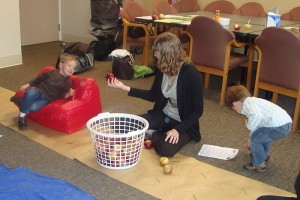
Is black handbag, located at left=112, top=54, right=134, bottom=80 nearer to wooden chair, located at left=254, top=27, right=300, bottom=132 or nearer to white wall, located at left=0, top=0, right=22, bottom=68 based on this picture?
white wall, located at left=0, top=0, right=22, bottom=68

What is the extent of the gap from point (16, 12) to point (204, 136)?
3.07m

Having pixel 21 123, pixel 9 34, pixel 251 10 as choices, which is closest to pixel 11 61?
pixel 9 34

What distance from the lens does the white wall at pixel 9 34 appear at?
15.4ft

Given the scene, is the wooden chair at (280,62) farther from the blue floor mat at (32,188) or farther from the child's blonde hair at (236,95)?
the blue floor mat at (32,188)

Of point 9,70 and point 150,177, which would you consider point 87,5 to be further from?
point 150,177

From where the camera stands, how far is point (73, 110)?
9.62 ft

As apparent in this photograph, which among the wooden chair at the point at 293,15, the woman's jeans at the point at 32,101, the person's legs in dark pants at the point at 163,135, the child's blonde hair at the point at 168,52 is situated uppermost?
the wooden chair at the point at 293,15

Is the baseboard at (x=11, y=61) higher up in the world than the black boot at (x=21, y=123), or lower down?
higher up

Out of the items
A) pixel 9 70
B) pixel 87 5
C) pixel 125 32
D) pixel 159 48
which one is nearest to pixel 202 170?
pixel 159 48

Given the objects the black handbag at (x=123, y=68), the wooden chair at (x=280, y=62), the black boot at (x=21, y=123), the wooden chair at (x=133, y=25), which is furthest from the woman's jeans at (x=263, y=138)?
the wooden chair at (x=133, y=25)

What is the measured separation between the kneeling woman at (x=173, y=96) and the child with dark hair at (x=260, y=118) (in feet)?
0.95

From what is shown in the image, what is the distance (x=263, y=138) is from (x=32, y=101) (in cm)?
175

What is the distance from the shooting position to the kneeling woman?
2.54 m

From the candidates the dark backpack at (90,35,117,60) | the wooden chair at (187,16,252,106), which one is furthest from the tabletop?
the dark backpack at (90,35,117,60)
